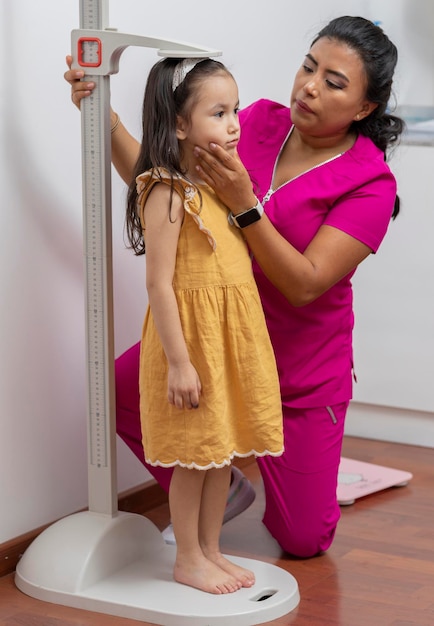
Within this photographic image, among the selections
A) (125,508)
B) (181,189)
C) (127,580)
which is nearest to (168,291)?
(181,189)

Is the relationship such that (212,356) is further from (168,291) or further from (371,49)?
(371,49)

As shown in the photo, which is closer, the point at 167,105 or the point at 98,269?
the point at 167,105

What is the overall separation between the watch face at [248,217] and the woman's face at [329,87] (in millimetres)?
323

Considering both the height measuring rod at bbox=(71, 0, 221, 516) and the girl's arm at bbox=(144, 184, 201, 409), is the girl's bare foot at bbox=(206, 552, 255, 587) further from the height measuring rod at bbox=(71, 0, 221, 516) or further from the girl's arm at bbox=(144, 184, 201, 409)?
the girl's arm at bbox=(144, 184, 201, 409)

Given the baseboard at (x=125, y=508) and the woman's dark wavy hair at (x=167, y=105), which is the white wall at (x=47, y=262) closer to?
the baseboard at (x=125, y=508)

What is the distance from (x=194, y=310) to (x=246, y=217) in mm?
195

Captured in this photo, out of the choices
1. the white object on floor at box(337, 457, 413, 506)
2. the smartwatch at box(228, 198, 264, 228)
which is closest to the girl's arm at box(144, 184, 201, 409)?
the smartwatch at box(228, 198, 264, 228)

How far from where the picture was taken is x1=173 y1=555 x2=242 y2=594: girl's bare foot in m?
1.88

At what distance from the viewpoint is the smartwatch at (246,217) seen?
1.84 m

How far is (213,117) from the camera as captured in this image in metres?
1.75

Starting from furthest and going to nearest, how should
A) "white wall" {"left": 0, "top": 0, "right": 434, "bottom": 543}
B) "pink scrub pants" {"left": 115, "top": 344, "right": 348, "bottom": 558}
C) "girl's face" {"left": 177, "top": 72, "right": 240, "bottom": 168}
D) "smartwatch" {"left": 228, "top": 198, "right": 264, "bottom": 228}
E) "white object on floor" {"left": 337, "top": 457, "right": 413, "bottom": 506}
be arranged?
"white object on floor" {"left": 337, "top": 457, "right": 413, "bottom": 506}, "pink scrub pants" {"left": 115, "top": 344, "right": 348, "bottom": 558}, "white wall" {"left": 0, "top": 0, "right": 434, "bottom": 543}, "smartwatch" {"left": 228, "top": 198, "right": 264, "bottom": 228}, "girl's face" {"left": 177, "top": 72, "right": 240, "bottom": 168}

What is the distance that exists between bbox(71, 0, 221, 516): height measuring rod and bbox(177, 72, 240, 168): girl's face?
0.36ft

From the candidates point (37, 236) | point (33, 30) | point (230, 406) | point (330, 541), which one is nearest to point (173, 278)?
point (230, 406)

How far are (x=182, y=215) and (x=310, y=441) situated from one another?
0.68 metres
